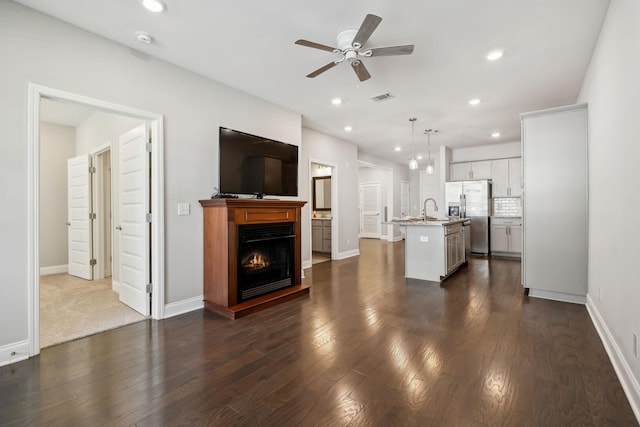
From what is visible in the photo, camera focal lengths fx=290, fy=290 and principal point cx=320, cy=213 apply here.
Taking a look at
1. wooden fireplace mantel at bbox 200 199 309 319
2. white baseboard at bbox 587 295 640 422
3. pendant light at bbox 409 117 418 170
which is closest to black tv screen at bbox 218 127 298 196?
wooden fireplace mantel at bbox 200 199 309 319

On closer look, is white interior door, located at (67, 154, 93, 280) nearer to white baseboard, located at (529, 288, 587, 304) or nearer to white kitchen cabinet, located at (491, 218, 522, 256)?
white baseboard, located at (529, 288, 587, 304)

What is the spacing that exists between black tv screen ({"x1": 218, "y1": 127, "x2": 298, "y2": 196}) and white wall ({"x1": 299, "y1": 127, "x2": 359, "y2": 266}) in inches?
42.3

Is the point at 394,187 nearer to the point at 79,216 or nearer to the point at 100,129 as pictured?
the point at 100,129

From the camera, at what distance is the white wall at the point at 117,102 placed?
2254mm

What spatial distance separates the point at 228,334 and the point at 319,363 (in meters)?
1.02

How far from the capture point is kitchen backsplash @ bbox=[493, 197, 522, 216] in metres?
7.05

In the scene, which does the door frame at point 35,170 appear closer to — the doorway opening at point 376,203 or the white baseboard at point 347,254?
the white baseboard at point 347,254

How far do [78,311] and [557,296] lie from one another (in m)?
5.75

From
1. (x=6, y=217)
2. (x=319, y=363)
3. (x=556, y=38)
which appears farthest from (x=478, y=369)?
(x=6, y=217)

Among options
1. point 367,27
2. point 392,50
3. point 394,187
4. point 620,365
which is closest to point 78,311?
point 367,27

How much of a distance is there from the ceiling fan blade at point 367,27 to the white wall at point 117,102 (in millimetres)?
2098

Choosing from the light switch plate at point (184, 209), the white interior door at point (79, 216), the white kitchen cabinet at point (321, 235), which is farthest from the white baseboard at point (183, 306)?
the white kitchen cabinet at point (321, 235)

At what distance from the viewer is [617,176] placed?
84.4 inches

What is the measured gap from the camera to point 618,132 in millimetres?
2143
